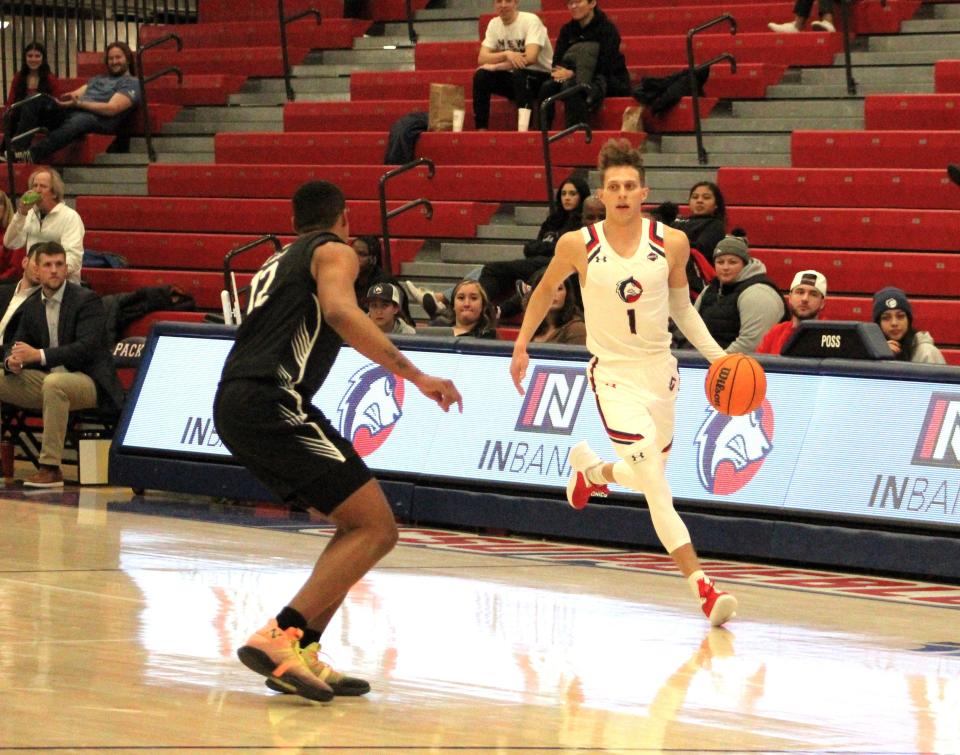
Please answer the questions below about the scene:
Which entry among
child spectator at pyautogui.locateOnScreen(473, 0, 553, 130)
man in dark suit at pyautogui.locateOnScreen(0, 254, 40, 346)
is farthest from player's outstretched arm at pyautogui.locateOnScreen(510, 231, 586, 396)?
child spectator at pyautogui.locateOnScreen(473, 0, 553, 130)

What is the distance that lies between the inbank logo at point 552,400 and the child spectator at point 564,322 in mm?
507

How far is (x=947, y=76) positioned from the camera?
15.1 meters

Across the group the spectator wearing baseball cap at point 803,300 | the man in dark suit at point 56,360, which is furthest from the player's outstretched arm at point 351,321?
the man in dark suit at point 56,360

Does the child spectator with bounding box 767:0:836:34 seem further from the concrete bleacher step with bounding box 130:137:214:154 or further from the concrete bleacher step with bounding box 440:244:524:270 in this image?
the concrete bleacher step with bounding box 130:137:214:154

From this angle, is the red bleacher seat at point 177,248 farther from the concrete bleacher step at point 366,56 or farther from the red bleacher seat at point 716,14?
the red bleacher seat at point 716,14

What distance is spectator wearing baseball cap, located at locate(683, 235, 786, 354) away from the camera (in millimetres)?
11531

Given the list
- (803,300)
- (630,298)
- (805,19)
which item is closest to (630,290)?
(630,298)

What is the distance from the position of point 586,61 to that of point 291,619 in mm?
10734

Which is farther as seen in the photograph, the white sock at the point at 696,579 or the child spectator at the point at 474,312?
the child spectator at the point at 474,312

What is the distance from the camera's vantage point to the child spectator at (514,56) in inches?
647

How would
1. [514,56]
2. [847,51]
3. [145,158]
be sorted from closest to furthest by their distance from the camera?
[847,51] → [514,56] → [145,158]

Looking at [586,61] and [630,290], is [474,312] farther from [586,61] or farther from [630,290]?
[586,61]

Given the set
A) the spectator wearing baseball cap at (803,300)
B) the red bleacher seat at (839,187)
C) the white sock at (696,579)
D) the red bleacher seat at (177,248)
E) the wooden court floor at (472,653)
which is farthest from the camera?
the red bleacher seat at (177,248)

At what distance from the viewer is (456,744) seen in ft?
17.2
